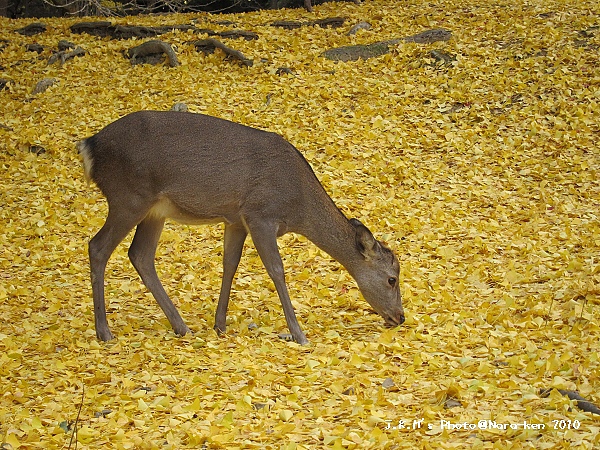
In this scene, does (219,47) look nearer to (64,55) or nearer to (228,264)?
(64,55)

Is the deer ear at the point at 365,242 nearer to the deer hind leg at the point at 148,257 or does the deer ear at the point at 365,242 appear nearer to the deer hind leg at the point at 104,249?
the deer hind leg at the point at 148,257

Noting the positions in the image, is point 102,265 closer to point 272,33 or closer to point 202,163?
point 202,163

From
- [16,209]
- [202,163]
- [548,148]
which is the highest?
[202,163]

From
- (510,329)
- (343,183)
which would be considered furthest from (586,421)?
(343,183)

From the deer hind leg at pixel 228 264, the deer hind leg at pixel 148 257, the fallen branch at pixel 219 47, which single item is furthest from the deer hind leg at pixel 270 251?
the fallen branch at pixel 219 47

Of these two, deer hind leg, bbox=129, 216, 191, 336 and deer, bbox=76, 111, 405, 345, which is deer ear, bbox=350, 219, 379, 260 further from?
deer hind leg, bbox=129, 216, 191, 336

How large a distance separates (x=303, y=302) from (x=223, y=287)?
2.94 feet

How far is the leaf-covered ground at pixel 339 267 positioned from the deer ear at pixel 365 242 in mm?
610

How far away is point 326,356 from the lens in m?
5.86

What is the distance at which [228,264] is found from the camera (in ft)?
A: 22.7

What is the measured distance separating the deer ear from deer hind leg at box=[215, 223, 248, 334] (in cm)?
100

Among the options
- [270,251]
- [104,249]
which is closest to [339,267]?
[270,251]

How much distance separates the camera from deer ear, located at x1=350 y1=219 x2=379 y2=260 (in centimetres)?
681

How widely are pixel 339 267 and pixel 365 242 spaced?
1529 mm
